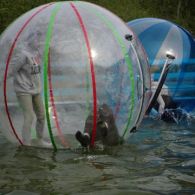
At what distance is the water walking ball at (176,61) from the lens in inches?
362

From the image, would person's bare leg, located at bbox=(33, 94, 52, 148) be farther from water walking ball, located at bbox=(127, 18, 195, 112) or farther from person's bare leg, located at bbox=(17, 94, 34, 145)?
water walking ball, located at bbox=(127, 18, 195, 112)

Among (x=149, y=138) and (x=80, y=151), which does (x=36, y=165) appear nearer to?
(x=80, y=151)

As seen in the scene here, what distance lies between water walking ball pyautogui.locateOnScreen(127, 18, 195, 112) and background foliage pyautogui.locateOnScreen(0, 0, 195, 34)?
9555mm

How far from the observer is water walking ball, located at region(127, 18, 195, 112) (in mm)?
9188

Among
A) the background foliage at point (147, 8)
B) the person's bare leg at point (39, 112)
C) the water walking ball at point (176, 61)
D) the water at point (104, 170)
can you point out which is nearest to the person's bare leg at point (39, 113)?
the person's bare leg at point (39, 112)

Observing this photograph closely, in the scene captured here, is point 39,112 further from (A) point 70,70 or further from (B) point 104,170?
(B) point 104,170

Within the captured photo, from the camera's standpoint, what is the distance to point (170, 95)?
9.14 metres

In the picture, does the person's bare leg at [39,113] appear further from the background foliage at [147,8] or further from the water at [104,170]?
the background foliage at [147,8]

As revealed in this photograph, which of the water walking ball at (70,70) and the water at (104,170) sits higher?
the water walking ball at (70,70)

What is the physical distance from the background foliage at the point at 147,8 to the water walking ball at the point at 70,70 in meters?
12.2

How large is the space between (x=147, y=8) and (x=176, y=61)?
73.3 ft

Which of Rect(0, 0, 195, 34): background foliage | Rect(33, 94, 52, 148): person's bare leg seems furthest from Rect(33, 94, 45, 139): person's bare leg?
Rect(0, 0, 195, 34): background foliage

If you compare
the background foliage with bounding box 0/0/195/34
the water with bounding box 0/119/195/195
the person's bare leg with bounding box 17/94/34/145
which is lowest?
the background foliage with bounding box 0/0/195/34

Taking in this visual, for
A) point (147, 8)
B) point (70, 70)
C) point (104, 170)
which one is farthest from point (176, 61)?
point (147, 8)
